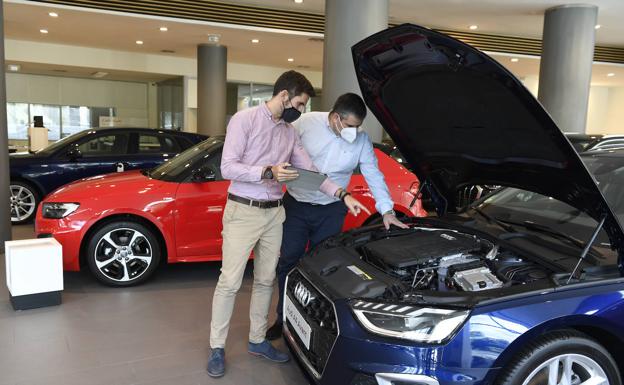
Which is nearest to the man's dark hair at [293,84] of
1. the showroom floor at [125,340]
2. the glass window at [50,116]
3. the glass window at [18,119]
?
the showroom floor at [125,340]

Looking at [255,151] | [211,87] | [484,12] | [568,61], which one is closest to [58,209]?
[255,151]

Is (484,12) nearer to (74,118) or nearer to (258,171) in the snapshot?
(258,171)

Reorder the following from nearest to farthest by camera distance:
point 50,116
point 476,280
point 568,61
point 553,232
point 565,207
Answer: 1. point 476,280
2. point 553,232
3. point 565,207
4. point 568,61
5. point 50,116

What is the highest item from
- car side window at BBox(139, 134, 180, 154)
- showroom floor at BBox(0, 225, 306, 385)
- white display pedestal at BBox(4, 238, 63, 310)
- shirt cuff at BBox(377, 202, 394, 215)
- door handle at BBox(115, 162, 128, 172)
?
car side window at BBox(139, 134, 180, 154)

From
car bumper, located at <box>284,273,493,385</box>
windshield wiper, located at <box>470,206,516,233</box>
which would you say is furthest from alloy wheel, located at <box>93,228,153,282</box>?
windshield wiper, located at <box>470,206,516,233</box>

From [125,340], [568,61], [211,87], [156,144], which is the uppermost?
[568,61]

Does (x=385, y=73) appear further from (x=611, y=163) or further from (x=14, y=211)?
(x=14, y=211)

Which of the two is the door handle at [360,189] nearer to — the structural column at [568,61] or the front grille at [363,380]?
the front grille at [363,380]

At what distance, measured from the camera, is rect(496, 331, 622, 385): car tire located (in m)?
1.87

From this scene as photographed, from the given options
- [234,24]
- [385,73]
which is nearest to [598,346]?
[385,73]

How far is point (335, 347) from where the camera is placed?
1.96 m

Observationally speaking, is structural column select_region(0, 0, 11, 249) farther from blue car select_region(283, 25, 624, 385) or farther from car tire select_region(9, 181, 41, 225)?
blue car select_region(283, 25, 624, 385)

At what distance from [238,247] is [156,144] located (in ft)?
15.6

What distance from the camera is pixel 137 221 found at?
13.8 feet
